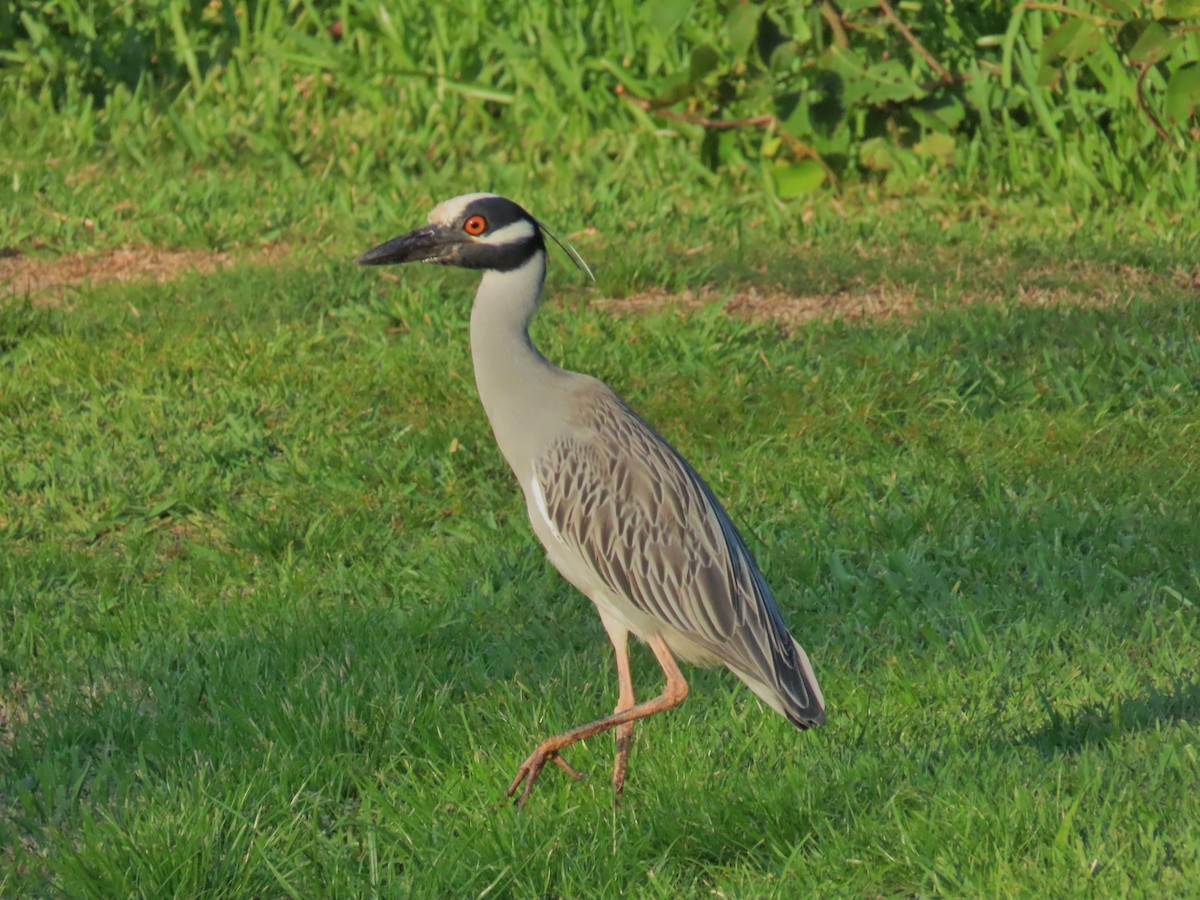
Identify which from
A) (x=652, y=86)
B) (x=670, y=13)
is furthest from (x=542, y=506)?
(x=652, y=86)

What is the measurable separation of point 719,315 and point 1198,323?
1988 millimetres

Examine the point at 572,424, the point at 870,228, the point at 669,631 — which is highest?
the point at 572,424

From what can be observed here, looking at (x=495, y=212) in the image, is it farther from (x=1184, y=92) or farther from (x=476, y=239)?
(x=1184, y=92)

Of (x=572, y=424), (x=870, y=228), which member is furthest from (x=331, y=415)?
(x=870, y=228)

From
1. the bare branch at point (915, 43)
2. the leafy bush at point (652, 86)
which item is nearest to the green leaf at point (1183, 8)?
the leafy bush at point (652, 86)

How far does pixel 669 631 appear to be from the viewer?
4.45 meters

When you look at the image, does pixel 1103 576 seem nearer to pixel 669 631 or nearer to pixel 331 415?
pixel 669 631

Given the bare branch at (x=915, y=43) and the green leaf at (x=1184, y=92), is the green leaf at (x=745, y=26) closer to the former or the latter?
the bare branch at (x=915, y=43)

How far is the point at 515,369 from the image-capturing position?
15.0ft

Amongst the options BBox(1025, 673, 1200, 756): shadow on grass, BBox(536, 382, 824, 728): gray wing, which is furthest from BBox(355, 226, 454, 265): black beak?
BBox(1025, 673, 1200, 756): shadow on grass

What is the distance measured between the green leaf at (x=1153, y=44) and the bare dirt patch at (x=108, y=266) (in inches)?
160

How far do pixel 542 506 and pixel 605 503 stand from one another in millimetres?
173

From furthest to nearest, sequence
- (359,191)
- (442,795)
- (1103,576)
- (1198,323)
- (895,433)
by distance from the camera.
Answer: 1. (359,191)
2. (1198,323)
3. (895,433)
4. (1103,576)
5. (442,795)

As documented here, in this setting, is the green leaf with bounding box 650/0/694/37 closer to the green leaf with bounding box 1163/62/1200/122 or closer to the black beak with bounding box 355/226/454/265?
the green leaf with bounding box 1163/62/1200/122
